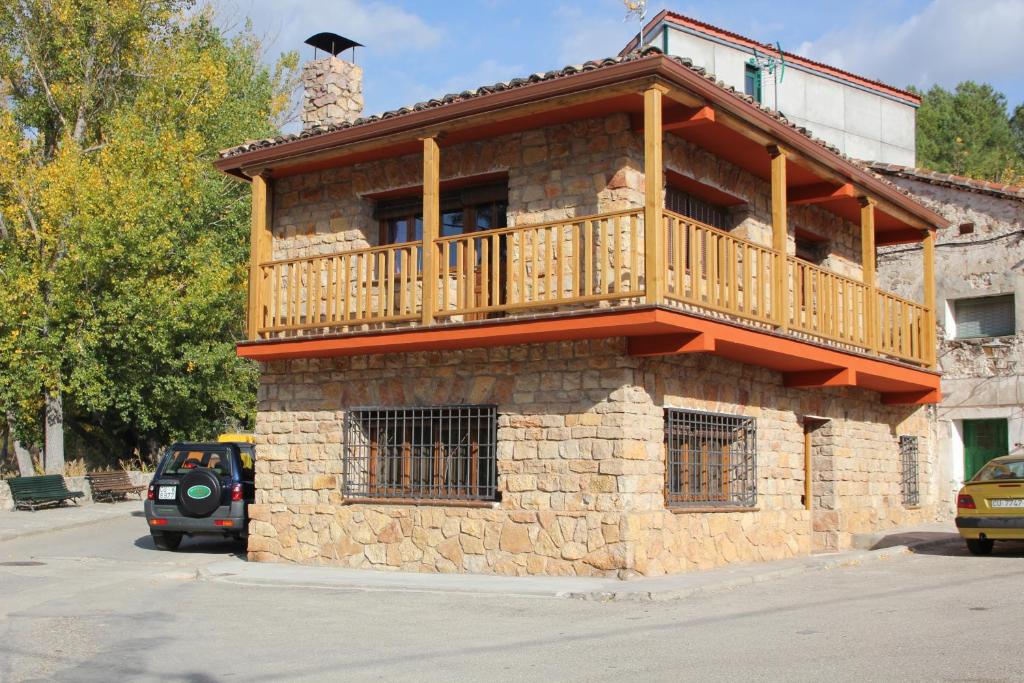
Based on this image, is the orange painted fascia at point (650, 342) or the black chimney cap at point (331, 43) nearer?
the orange painted fascia at point (650, 342)

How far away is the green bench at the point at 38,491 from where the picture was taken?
878 inches

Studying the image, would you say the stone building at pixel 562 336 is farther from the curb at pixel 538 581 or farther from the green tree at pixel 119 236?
the green tree at pixel 119 236

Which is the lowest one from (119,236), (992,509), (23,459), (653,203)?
(992,509)

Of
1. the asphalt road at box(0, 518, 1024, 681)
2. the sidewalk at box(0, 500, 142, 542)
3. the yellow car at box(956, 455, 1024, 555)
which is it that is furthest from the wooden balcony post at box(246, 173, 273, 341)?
the yellow car at box(956, 455, 1024, 555)

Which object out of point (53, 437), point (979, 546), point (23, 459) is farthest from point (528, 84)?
point (23, 459)

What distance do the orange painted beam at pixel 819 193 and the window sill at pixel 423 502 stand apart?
6733 millimetres

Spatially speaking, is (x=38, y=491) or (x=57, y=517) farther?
(x=38, y=491)

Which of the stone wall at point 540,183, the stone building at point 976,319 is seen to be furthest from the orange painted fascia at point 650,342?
the stone building at point 976,319

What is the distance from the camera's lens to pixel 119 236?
24.6 meters

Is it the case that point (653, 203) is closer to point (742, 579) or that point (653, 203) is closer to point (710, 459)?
point (710, 459)

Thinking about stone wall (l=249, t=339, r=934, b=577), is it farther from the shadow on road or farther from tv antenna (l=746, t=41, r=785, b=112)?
tv antenna (l=746, t=41, r=785, b=112)

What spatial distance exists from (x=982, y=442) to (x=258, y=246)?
14196mm

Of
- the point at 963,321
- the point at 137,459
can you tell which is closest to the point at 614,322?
the point at 963,321

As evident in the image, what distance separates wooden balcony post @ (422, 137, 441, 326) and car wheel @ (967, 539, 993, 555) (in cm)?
787
